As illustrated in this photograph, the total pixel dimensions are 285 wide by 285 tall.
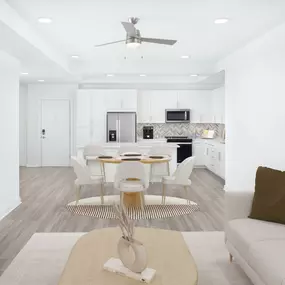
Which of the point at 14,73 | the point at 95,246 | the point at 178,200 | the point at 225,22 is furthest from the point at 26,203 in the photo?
the point at 225,22

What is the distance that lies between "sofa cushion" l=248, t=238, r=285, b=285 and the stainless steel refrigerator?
7361 millimetres

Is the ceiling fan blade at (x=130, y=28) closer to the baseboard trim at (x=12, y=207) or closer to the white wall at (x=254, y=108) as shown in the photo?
the white wall at (x=254, y=108)

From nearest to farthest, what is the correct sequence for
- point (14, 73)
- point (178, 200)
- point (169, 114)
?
point (14, 73), point (178, 200), point (169, 114)

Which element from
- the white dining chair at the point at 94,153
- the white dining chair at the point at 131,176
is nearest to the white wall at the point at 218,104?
the white dining chair at the point at 94,153

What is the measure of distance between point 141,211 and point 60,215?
124 centimetres

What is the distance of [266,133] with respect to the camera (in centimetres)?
513

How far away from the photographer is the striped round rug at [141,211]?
5.51m

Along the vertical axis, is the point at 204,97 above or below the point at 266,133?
above

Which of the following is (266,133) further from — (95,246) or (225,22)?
(95,246)

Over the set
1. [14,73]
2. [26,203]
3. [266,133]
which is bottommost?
[26,203]

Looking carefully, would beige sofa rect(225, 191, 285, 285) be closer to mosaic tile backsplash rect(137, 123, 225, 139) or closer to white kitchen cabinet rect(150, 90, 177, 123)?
white kitchen cabinet rect(150, 90, 177, 123)

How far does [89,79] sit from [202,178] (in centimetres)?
395

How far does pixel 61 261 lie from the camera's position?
3.80m

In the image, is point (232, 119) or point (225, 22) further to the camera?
point (232, 119)
